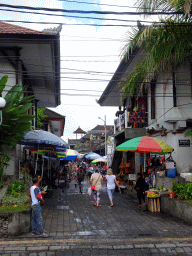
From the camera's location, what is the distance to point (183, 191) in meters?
10.6

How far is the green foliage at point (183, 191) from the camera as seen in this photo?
33.8ft

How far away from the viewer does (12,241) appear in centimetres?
754

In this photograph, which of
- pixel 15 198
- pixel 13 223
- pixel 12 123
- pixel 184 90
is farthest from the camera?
pixel 184 90

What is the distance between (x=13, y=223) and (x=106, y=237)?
2.53 metres

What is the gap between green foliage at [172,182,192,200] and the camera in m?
10.3

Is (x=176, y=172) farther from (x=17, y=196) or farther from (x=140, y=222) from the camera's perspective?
(x=17, y=196)

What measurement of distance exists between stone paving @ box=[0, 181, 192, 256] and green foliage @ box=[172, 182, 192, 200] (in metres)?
0.85

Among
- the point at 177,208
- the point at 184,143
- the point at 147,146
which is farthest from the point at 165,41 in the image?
the point at 177,208

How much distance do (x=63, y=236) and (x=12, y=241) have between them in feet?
4.39

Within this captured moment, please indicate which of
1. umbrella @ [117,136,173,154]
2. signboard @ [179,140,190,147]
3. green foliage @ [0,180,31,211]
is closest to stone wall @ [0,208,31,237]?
green foliage @ [0,180,31,211]

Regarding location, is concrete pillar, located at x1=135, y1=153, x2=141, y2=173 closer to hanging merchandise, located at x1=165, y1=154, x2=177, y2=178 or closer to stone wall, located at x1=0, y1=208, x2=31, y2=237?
hanging merchandise, located at x1=165, y1=154, x2=177, y2=178

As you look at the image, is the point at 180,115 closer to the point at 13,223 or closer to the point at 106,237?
the point at 106,237

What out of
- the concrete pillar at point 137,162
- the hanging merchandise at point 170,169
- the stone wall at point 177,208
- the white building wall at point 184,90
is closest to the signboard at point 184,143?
the hanging merchandise at point 170,169

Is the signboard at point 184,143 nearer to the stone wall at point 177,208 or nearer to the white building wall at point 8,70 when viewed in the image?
the stone wall at point 177,208
